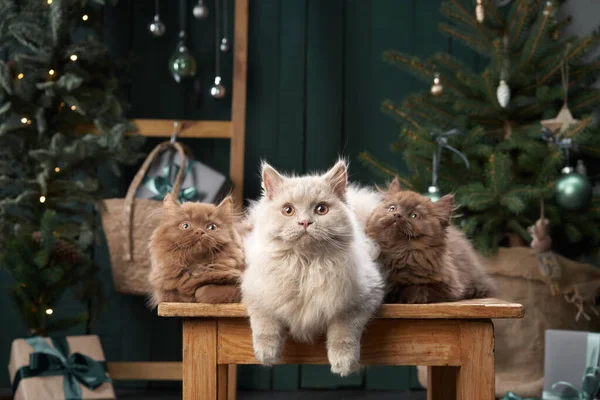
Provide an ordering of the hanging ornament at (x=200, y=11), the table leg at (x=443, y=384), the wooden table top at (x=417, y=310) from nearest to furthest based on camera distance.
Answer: the wooden table top at (x=417, y=310)
the table leg at (x=443, y=384)
the hanging ornament at (x=200, y=11)

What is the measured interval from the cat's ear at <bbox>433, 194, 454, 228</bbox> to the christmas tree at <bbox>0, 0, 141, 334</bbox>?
1597 millimetres

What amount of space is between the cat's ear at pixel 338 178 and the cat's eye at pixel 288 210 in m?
0.09

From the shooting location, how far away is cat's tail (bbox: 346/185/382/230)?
146 centimetres

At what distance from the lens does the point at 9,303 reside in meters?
3.12

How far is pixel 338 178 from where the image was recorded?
132 cm

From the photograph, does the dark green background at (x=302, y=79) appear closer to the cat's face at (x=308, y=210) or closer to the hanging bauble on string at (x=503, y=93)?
the hanging bauble on string at (x=503, y=93)

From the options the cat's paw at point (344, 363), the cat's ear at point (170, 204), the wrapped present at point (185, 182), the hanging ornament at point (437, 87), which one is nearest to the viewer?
the cat's paw at point (344, 363)

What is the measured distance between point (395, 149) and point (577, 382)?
1.06m

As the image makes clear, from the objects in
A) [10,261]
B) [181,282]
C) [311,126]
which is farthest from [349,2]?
[181,282]

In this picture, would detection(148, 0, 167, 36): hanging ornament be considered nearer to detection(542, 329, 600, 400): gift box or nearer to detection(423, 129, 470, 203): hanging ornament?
detection(423, 129, 470, 203): hanging ornament

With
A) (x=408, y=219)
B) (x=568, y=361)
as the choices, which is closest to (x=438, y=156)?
(x=568, y=361)

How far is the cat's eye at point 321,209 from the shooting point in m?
1.27

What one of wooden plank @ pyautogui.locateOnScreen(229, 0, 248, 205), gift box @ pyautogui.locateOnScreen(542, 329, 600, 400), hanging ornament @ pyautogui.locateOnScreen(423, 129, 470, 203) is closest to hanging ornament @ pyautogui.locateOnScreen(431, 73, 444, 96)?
hanging ornament @ pyautogui.locateOnScreen(423, 129, 470, 203)

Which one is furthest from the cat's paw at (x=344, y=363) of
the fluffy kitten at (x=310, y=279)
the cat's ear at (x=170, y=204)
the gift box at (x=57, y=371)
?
the gift box at (x=57, y=371)
